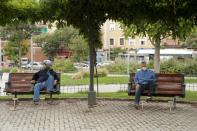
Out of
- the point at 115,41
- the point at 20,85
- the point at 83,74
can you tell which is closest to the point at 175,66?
the point at 83,74

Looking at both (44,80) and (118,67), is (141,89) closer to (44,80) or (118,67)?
(44,80)

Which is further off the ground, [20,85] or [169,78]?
[169,78]

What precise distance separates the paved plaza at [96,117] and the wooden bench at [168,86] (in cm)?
38

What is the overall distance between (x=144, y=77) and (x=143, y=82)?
0.19 m

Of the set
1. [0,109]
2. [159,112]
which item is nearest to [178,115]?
[159,112]

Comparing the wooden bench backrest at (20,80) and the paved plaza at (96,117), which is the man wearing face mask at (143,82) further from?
the wooden bench backrest at (20,80)

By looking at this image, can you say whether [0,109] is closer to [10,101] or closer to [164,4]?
[10,101]

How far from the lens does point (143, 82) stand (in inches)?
557

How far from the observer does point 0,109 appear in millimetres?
13773

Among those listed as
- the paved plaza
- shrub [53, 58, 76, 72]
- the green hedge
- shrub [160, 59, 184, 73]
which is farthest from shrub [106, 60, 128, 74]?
the paved plaza

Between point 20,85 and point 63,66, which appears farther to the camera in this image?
point 63,66

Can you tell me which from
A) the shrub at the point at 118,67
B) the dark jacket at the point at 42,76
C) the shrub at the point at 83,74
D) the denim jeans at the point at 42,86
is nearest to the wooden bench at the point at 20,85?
the denim jeans at the point at 42,86

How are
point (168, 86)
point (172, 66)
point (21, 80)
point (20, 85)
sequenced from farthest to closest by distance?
point (172, 66)
point (21, 80)
point (20, 85)
point (168, 86)

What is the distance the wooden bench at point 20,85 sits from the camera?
14.9 m
